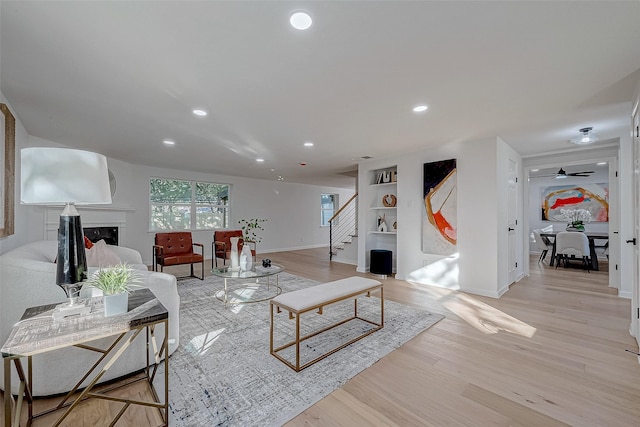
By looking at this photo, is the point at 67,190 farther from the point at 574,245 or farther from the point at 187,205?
the point at 574,245

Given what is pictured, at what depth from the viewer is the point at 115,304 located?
1457mm

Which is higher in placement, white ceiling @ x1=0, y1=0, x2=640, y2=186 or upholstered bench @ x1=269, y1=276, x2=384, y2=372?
white ceiling @ x1=0, y1=0, x2=640, y2=186

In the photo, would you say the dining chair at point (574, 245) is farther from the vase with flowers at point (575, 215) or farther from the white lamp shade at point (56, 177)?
the white lamp shade at point (56, 177)

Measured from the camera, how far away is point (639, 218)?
232 cm

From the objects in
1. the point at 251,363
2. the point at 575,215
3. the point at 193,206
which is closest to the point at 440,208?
the point at 251,363

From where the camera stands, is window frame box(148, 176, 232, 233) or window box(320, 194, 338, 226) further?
window box(320, 194, 338, 226)

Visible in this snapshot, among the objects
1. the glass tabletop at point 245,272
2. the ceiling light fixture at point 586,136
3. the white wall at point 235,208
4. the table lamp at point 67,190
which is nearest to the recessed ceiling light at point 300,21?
the table lamp at point 67,190

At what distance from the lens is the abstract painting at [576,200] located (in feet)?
23.7

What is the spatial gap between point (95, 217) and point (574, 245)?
378 inches

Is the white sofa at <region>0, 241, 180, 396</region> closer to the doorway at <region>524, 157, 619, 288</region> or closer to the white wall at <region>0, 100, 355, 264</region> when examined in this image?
the white wall at <region>0, 100, 355, 264</region>

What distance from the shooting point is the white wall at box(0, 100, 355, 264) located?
149 inches

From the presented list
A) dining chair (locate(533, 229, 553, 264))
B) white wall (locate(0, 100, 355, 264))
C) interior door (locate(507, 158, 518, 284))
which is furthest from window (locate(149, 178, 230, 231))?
dining chair (locate(533, 229, 553, 264))

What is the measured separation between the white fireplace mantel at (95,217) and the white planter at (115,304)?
13.0 feet

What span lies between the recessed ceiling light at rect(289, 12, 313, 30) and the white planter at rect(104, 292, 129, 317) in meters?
1.80
